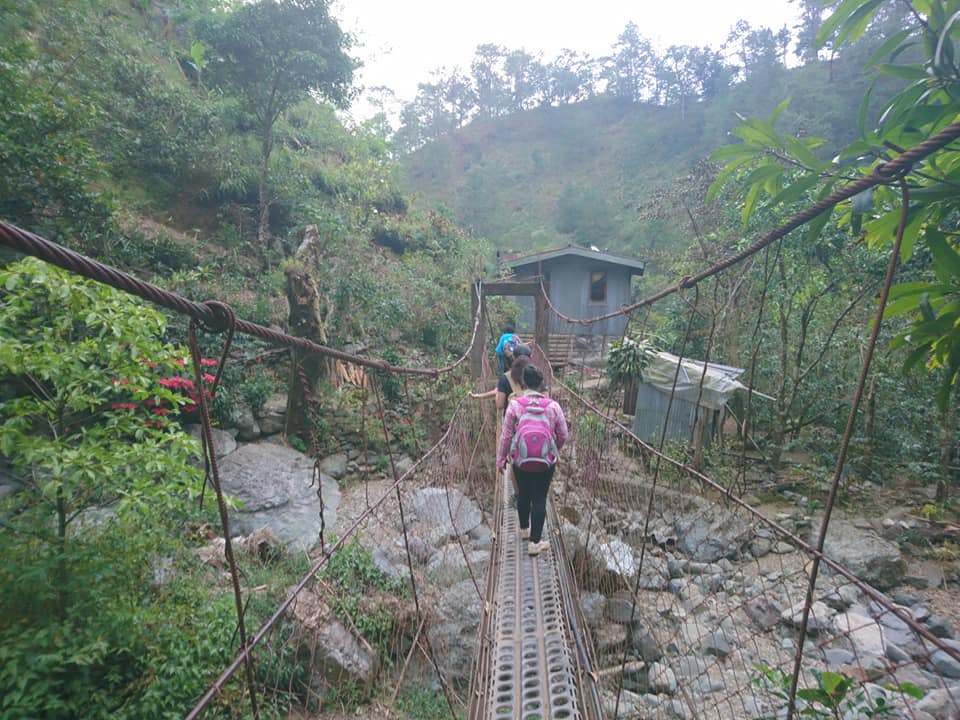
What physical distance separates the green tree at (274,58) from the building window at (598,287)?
5044mm

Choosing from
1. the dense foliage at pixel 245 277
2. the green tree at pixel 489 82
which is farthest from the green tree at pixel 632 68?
the dense foliage at pixel 245 277

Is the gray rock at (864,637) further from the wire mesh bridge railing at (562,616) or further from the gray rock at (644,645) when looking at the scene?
the gray rock at (644,645)

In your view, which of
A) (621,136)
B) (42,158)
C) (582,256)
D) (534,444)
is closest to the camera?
(534,444)

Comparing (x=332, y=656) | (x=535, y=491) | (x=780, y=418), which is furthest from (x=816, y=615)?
(x=332, y=656)

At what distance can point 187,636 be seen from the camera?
1.56 m

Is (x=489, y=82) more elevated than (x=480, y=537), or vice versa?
(x=489, y=82)

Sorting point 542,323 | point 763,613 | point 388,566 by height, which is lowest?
point 763,613

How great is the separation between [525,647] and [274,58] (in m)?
6.49

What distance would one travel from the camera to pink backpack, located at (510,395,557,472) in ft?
5.17

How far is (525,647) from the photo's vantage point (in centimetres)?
125

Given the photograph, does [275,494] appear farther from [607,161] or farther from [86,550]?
[607,161]

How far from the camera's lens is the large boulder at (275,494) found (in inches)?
109

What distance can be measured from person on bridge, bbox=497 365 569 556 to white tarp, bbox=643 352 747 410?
2192 millimetres

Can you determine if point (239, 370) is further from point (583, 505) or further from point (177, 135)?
point (177, 135)
